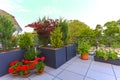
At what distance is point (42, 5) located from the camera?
518 cm

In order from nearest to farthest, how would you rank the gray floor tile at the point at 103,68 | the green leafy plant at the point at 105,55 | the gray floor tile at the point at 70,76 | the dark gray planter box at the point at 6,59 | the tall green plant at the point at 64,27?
the gray floor tile at the point at 70,76, the dark gray planter box at the point at 6,59, the gray floor tile at the point at 103,68, the green leafy plant at the point at 105,55, the tall green plant at the point at 64,27

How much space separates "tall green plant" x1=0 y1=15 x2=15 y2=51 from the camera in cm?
275

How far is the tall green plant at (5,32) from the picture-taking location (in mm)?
2754

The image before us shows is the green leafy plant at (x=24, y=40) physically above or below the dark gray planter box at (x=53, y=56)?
above

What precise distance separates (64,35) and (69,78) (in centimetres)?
196

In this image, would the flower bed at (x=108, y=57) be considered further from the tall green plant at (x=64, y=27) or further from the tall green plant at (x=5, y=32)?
the tall green plant at (x=5, y=32)

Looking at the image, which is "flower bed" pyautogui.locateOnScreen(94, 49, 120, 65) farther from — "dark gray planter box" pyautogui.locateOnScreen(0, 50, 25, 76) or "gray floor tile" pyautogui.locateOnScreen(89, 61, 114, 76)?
"dark gray planter box" pyautogui.locateOnScreen(0, 50, 25, 76)

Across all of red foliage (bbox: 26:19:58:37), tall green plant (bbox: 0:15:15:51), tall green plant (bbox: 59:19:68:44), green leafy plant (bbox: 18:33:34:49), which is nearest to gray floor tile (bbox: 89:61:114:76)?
tall green plant (bbox: 59:19:68:44)

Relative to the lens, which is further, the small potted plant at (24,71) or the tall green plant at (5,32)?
the tall green plant at (5,32)

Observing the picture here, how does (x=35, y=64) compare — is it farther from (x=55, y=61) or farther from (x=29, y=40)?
(x=29, y=40)

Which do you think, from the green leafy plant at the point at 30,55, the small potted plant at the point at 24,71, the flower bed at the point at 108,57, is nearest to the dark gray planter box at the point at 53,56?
the green leafy plant at the point at 30,55

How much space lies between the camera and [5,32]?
2.77 meters

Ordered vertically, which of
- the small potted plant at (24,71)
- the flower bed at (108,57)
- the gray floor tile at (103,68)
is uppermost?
the flower bed at (108,57)

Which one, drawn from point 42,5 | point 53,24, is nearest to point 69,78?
point 53,24
